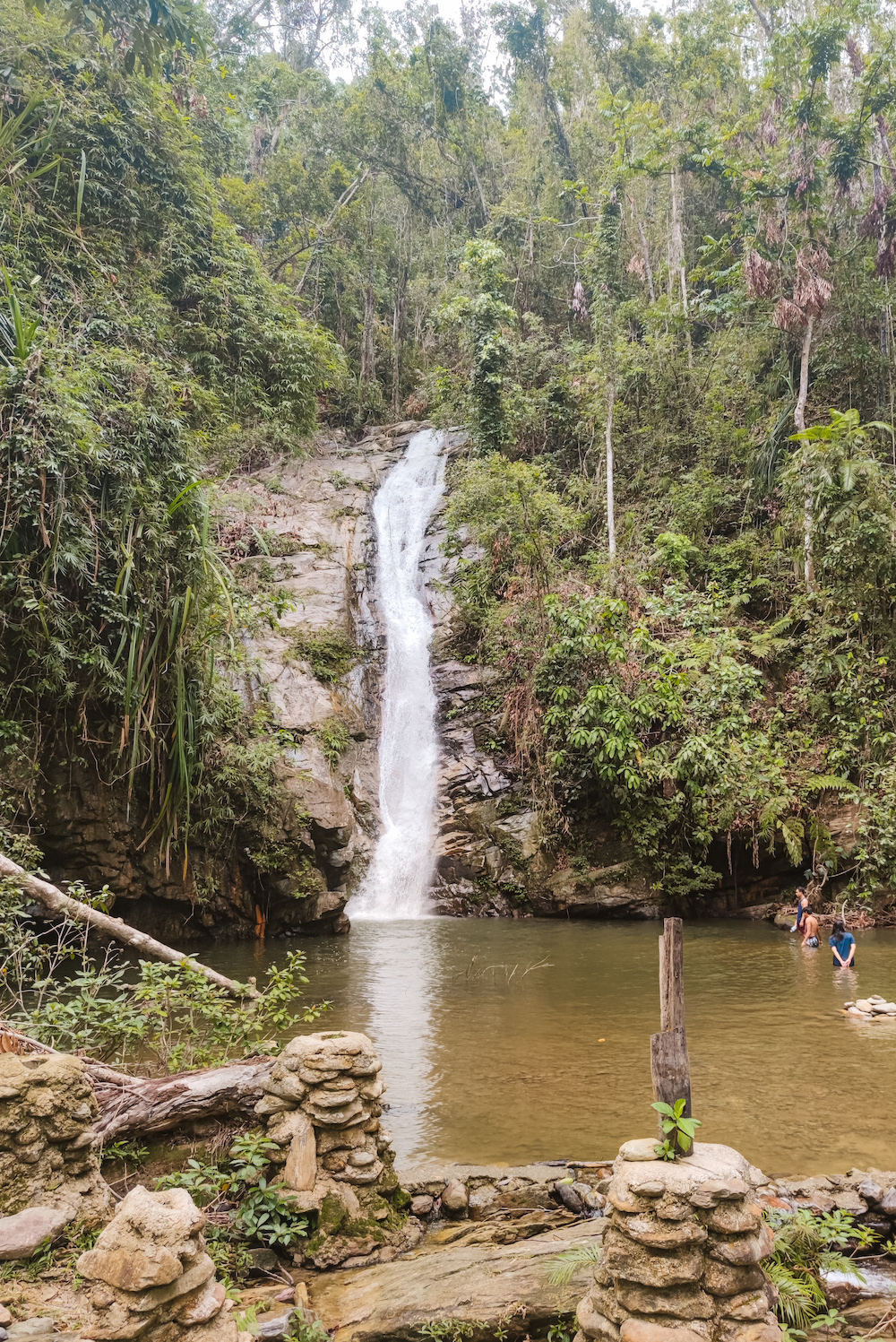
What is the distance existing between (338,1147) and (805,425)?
16.8m

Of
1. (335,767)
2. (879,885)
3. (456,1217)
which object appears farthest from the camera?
(335,767)

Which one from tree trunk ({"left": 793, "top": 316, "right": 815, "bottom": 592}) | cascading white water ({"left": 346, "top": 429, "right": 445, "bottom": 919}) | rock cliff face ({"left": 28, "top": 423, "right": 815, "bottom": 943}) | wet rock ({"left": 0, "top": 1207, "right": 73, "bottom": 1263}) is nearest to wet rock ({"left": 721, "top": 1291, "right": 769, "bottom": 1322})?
wet rock ({"left": 0, "top": 1207, "right": 73, "bottom": 1263})

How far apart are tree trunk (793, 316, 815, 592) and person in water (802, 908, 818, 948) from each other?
6704 millimetres

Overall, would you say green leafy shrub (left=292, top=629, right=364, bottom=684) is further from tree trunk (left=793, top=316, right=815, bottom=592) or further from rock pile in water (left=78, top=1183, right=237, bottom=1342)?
rock pile in water (left=78, top=1183, right=237, bottom=1342)

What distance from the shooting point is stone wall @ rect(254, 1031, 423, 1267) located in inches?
144

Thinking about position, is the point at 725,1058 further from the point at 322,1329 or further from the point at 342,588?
the point at 342,588

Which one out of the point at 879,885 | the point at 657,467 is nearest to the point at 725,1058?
the point at 879,885

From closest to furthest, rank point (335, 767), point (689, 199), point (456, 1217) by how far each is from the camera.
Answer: point (456, 1217) < point (335, 767) < point (689, 199)

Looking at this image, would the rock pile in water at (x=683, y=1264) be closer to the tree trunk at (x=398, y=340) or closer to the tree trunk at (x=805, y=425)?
the tree trunk at (x=805, y=425)

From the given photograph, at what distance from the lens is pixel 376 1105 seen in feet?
13.1

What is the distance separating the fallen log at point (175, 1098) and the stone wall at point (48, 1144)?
257 mm

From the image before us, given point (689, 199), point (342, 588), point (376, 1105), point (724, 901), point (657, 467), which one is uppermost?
point (689, 199)

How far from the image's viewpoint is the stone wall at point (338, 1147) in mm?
3656

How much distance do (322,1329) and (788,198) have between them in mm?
19913
